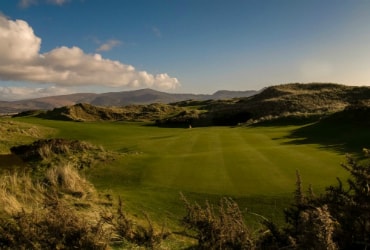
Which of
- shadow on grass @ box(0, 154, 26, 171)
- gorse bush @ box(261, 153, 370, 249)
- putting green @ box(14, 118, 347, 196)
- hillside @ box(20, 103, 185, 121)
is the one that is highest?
hillside @ box(20, 103, 185, 121)

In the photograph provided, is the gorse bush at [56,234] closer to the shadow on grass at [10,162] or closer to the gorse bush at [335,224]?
the gorse bush at [335,224]

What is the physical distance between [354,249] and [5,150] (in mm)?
21147

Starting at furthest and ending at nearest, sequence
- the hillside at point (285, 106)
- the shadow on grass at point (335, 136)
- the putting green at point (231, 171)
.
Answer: the hillside at point (285, 106) → the shadow on grass at point (335, 136) → the putting green at point (231, 171)

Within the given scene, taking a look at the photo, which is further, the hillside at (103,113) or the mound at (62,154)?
the hillside at (103,113)

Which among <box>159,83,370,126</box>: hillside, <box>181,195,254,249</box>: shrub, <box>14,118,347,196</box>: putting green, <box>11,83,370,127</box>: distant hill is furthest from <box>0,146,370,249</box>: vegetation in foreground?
<box>159,83,370,126</box>: hillside

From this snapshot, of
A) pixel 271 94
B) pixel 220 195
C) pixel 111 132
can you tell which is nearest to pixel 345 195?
pixel 220 195

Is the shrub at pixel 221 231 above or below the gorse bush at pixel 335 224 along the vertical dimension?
below

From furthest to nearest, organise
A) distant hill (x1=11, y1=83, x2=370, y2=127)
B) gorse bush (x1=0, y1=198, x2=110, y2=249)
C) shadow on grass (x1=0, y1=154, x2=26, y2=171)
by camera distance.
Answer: distant hill (x1=11, y1=83, x2=370, y2=127) < shadow on grass (x1=0, y1=154, x2=26, y2=171) < gorse bush (x1=0, y1=198, x2=110, y2=249)

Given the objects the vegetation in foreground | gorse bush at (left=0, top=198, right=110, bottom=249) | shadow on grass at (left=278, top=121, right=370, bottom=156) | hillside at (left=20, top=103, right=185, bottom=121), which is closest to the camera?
the vegetation in foreground

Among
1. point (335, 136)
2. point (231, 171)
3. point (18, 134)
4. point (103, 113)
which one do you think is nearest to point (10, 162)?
point (231, 171)

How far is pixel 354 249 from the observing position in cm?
432

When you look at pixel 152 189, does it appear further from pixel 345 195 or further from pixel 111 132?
pixel 111 132

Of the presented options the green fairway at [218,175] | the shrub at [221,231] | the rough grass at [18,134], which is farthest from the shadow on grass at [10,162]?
the shrub at [221,231]

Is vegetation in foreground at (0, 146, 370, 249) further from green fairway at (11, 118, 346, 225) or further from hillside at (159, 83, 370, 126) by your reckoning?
hillside at (159, 83, 370, 126)
